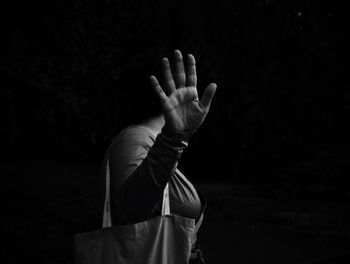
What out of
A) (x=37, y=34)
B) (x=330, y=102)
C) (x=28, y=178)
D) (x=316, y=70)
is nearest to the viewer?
(x=37, y=34)

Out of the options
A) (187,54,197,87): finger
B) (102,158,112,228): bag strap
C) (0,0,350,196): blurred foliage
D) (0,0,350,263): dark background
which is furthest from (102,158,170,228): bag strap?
(0,0,350,196): blurred foliage

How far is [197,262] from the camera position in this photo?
7.91 feet

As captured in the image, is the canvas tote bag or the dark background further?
the dark background

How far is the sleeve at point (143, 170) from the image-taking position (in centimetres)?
186

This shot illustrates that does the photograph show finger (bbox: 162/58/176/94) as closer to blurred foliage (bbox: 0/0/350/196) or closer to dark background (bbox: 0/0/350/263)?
dark background (bbox: 0/0/350/263)

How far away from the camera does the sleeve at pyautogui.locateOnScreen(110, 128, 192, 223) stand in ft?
6.09

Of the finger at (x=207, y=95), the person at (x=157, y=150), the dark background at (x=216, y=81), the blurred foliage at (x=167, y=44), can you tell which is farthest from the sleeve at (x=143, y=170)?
the blurred foliage at (x=167, y=44)

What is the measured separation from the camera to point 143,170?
1883 millimetres

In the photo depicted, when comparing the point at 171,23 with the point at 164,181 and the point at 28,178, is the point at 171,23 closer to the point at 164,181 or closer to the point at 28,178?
the point at 164,181

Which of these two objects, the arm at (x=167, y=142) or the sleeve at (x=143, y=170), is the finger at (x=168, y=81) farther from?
the sleeve at (x=143, y=170)

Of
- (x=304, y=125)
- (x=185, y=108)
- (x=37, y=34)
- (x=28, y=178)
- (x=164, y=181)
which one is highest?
(x=37, y=34)

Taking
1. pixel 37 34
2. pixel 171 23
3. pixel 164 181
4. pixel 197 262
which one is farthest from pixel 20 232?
pixel 164 181

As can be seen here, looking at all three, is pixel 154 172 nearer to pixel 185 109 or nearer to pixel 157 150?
pixel 157 150

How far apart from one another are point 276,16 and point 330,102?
1935mm
